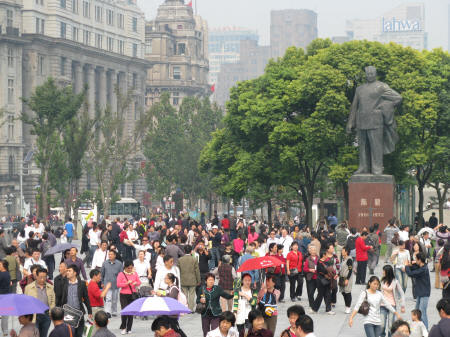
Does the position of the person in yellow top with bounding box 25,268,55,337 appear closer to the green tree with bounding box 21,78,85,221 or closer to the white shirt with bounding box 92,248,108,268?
the white shirt with bounding box 92,248,108,268

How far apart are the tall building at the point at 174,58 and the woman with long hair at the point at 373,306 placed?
164 metres

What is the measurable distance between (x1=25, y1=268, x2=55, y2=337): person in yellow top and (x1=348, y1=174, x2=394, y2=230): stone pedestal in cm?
2709

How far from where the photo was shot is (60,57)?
403ft

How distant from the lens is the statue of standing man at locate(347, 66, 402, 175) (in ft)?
151

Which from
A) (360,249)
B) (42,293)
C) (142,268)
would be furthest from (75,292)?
(360,249)

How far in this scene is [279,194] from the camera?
80.0m

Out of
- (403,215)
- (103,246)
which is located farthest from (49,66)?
(103,246)

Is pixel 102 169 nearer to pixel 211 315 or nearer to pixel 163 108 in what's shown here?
pixel 163 108

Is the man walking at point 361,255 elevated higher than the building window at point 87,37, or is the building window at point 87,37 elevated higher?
the building window at point 87,37

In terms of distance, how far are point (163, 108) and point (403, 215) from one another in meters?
43.3

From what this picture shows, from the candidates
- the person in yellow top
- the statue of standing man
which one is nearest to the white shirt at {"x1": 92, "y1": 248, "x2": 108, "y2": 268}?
the person in yellow top

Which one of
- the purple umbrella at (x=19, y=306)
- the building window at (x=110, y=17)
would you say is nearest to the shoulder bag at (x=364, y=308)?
the purple umbrella at (x=19, y=306)

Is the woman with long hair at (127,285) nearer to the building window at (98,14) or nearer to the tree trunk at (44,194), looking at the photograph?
the tree trunk at (44,194)

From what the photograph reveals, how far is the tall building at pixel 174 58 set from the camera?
187 m
